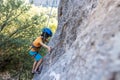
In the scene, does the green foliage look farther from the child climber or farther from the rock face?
the rock face

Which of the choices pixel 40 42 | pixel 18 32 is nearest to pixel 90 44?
pixel 40 42

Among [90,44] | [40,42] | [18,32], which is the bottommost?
[18,32]

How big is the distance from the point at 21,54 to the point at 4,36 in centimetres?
133

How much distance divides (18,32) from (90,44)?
32.5 feet

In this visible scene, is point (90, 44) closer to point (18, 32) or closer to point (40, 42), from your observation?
point (40, 42)

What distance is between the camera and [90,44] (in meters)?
4.40

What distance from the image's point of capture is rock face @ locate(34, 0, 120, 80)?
10.3 ft

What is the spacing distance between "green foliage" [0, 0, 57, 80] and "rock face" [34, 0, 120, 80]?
5.75m

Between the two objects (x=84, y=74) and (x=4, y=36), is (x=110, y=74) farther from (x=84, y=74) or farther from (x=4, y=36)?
(x=4, y=36)

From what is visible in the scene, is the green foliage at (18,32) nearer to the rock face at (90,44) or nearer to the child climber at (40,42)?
the child climber at (40,42)

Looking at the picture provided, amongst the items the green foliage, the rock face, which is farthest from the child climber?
the green foliage

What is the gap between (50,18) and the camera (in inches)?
614

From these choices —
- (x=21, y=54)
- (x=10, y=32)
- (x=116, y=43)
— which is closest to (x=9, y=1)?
(x=10, y=32)

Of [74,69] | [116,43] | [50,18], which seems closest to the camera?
[116,43]
